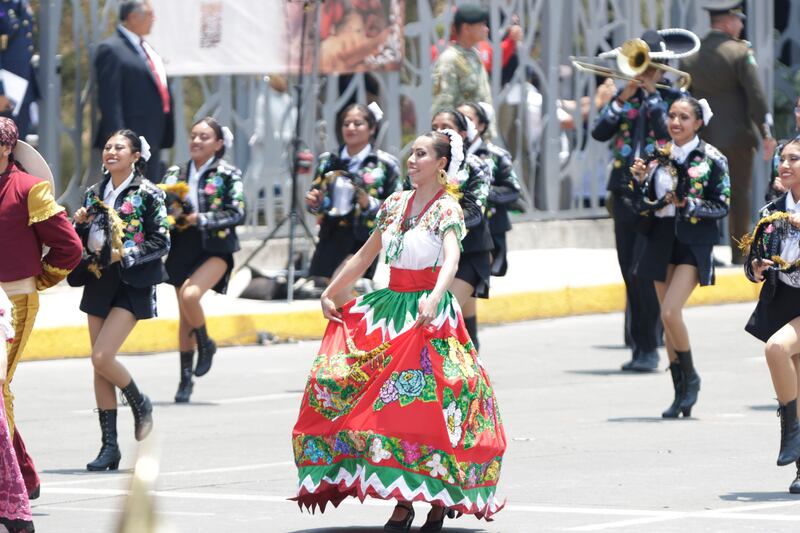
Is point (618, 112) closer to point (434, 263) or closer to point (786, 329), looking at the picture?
point (786, 329)

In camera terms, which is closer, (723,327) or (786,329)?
(786,329)

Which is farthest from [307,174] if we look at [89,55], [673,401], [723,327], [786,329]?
[786,329]

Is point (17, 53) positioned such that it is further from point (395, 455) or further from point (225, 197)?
point (395, 455)

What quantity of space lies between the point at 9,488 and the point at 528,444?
381cm

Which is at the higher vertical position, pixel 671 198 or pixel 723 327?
pixel 671 198

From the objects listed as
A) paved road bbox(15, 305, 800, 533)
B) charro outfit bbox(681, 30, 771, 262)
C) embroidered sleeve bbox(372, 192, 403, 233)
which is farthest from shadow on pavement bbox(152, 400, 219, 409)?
charro outfit bbox(681, 30, 771, 262)

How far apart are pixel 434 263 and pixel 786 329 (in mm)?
1864

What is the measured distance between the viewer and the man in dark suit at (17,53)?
48.1 ft

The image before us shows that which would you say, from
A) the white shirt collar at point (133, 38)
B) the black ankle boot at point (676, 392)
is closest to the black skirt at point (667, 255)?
Answer: the black ankle boot at point (676, 392)

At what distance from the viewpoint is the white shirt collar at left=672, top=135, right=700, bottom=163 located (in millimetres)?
11023

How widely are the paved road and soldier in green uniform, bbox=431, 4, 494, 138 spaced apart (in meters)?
2.07

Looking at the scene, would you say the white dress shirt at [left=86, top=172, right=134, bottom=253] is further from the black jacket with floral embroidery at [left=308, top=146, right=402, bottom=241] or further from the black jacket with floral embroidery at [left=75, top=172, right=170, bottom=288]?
the black jacket with floral embroidery at [left=308, top=146, right=402, bottom=241]

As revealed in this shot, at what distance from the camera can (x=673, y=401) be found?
448 inches

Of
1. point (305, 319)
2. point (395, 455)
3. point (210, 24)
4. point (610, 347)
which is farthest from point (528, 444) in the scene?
point (210, 24)
